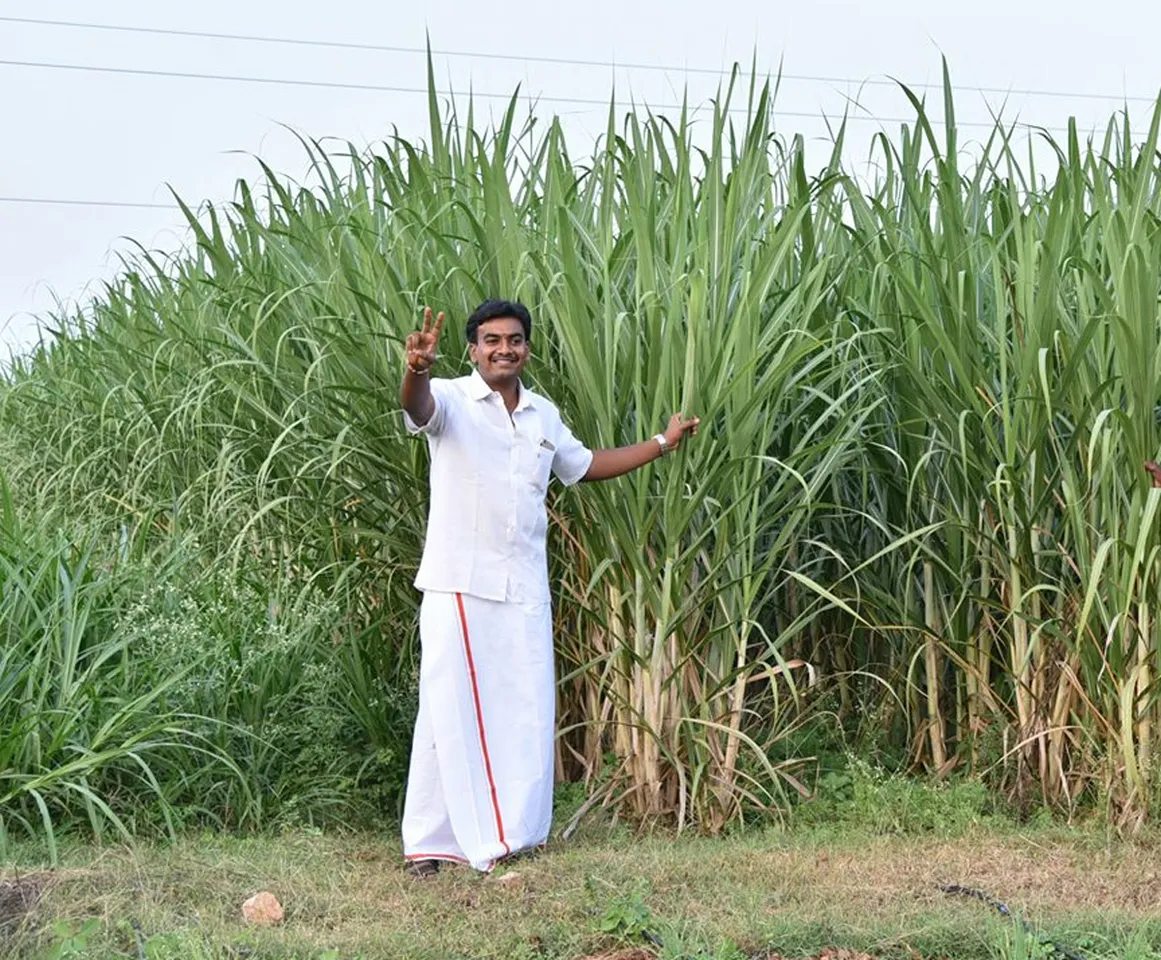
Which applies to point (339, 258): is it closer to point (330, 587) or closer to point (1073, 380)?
point (330, 587)

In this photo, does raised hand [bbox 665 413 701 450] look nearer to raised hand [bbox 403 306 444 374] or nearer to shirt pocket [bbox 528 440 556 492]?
shirt pocket [bbox 528 440 556 492]

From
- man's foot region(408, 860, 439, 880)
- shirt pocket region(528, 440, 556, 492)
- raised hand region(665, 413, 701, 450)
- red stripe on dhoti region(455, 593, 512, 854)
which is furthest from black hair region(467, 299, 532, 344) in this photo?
man's foot region(408, 860, 439, 880)

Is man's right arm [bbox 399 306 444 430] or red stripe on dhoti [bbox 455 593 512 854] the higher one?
man's right arm [bbox 399 306 444 430]

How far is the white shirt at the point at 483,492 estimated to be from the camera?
12.4ft

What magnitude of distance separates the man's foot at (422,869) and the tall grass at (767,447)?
580 mm

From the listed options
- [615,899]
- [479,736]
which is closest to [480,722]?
[479,736]

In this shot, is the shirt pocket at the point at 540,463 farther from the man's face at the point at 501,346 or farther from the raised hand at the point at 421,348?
the raised hand at the point at 421,348

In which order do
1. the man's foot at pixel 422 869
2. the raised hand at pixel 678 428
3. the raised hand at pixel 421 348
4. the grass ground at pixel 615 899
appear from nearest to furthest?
the grass ground at pixel 615 899 → the raised hand at pixel 421 348 → the man's foot at pixel 422 869 → the raised hand at pixel 678 428

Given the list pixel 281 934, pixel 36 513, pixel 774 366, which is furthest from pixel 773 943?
pixel 36 513

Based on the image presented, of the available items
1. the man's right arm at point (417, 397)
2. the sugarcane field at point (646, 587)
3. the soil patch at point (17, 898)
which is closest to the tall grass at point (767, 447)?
the sugarcane field at point (646, 587)

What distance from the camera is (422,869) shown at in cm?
375

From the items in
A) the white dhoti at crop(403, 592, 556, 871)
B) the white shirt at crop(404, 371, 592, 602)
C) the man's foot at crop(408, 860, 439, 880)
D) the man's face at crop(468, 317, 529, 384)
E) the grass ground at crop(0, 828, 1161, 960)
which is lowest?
the man's foot at crop(408, 860, 439, 880)

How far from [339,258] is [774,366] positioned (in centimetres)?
126

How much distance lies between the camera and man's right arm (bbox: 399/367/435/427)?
3526 millimetres
